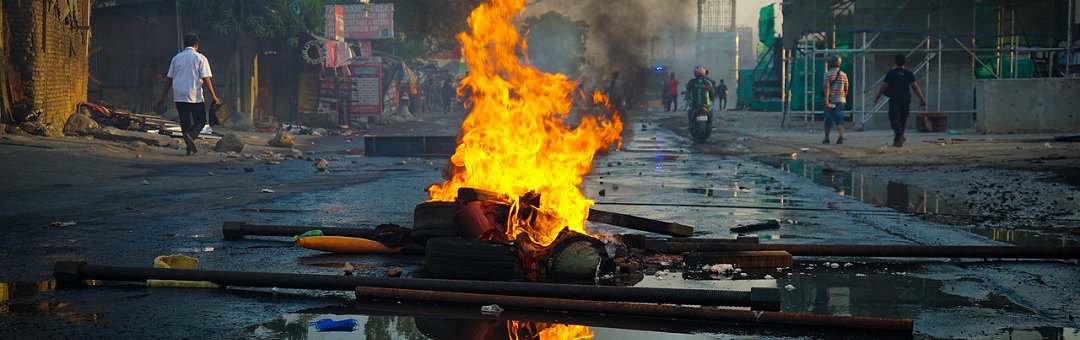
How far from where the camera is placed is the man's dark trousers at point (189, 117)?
52.0ft

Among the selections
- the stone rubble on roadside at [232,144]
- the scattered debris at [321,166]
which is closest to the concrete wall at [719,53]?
the stone rubble on roadside at [232,144]

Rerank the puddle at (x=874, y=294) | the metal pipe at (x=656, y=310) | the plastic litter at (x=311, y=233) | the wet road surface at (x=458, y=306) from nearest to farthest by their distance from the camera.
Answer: the metal pipe at (x=656, y=310) < the wet road surface at (x=458, y=306) < the puddle at (x=874, y=294) < the plastic litter at (x=311, y=233)

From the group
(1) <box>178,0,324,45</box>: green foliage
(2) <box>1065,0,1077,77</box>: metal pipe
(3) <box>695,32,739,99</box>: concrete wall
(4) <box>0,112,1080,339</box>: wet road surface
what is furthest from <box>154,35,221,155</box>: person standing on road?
(3) <box>695,32,739,99</box>: concrete wall

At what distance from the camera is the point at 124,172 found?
43.5 ft

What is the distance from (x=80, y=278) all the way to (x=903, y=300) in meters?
4.18

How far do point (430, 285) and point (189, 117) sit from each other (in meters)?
12.2

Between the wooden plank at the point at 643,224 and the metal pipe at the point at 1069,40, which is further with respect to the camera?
the metal pipe at the point at 1069,40

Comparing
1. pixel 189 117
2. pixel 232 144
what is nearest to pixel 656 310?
pixel 189 117

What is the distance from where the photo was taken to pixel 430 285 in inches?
197

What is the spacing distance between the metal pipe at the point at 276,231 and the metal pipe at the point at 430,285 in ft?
5.73

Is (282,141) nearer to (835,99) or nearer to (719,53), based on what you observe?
(835,99)

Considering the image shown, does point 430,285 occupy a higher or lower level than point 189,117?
lower

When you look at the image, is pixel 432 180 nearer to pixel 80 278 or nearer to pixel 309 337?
pixel 80 278

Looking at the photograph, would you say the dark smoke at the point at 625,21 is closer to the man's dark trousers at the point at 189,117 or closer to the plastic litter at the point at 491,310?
the man's dark trousers at the point at 189,117
